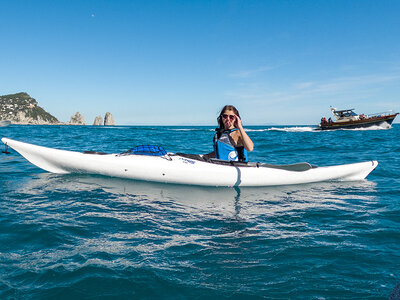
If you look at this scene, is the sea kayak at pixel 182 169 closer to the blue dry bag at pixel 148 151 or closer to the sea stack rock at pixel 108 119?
the blue dry bag at pixel 148 151

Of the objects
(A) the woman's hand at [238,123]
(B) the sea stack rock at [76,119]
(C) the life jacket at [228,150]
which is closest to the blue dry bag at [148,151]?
(C) the life jacket at [228,150]

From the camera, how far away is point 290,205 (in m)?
4.82

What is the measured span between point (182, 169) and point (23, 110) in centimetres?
15015

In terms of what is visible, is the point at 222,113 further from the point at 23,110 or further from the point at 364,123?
the point at 23,110

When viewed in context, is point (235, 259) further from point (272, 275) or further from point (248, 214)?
point (248, 214)

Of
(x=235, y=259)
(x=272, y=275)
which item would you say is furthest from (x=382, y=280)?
(x=235, y=259)

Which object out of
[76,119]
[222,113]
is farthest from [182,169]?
[76,119]

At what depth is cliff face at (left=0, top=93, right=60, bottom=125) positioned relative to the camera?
404ft

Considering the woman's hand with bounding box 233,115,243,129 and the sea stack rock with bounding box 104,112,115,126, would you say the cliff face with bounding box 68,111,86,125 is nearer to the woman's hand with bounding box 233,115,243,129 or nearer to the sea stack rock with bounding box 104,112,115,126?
the sea stack rock with bounding box 104,112,115,126

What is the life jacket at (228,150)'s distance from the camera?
638 cm

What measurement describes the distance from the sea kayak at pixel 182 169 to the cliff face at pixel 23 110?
13507 cm

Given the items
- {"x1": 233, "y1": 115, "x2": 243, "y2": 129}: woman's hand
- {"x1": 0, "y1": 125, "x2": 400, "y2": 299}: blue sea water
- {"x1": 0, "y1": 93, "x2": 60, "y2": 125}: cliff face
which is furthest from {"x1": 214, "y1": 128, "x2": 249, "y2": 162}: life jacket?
{"x1": 0, "y1": 93, "x2": 60, "y2": 125}: cliff face

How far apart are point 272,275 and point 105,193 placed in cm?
380

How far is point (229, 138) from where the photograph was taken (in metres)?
6.35
